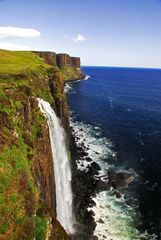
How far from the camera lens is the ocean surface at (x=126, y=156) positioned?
39.5m

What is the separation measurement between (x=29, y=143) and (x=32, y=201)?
888 cm

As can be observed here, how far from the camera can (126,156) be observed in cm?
6128

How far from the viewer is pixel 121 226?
39.0 metres

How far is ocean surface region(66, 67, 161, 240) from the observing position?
1555 inches

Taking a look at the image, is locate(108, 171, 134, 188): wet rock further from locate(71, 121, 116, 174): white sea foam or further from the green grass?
the green grass

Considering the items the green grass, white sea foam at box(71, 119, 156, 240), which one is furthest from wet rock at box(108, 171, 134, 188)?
the green grass

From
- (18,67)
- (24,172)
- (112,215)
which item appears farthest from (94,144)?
(24,172)

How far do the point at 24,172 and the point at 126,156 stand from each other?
41.0 m

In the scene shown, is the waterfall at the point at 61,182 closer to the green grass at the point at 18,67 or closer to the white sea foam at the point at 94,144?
the white sea foam at the point at 94,144

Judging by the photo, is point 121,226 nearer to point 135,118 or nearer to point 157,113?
point 135,118

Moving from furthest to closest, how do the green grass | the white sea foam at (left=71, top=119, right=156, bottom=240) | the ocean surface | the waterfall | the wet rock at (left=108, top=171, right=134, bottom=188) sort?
the green grass < the wet rock at (left=108, top=171, right=134, bottom=188) < the ocean surface < the white sea foam at (left=71, top=119, right=156, bottom=240) < the waterfall

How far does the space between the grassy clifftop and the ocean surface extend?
13.2m

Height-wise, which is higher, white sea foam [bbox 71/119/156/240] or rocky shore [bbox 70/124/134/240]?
rocky shore [bbox 70/124/134/240]

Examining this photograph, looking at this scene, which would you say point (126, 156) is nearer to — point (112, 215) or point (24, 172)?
point (112, 215)
